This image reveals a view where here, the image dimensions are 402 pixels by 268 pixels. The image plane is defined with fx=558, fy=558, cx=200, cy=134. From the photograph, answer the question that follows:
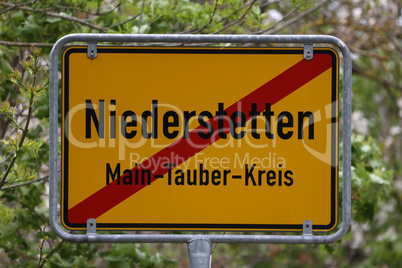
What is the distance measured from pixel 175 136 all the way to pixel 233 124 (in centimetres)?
21

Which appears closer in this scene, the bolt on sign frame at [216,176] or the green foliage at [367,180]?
the bolt on sign frame at [216,176]

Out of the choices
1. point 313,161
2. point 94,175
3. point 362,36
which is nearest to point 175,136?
point 94,175

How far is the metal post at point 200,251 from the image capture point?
1830mm

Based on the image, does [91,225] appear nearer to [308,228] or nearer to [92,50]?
[92,50]

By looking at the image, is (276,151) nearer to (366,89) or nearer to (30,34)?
(30,34)

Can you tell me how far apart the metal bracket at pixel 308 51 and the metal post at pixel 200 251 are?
72cm

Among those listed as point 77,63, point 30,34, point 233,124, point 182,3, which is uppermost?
point 182,3

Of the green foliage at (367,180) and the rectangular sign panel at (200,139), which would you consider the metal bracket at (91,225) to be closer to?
the rectangular sign panel at (200,139)

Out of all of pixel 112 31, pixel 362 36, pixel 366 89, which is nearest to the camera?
pixel 112 31

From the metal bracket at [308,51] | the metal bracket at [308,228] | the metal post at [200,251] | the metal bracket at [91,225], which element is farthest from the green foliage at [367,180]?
the metal bracket at [91,225]

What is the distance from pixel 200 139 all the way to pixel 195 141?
19 millimetres

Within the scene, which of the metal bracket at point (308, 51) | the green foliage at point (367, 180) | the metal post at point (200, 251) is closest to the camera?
the metal post at point (200, 251)

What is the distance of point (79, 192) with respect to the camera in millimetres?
1901

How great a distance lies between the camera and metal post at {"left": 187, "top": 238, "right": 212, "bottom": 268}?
6.00 feet
